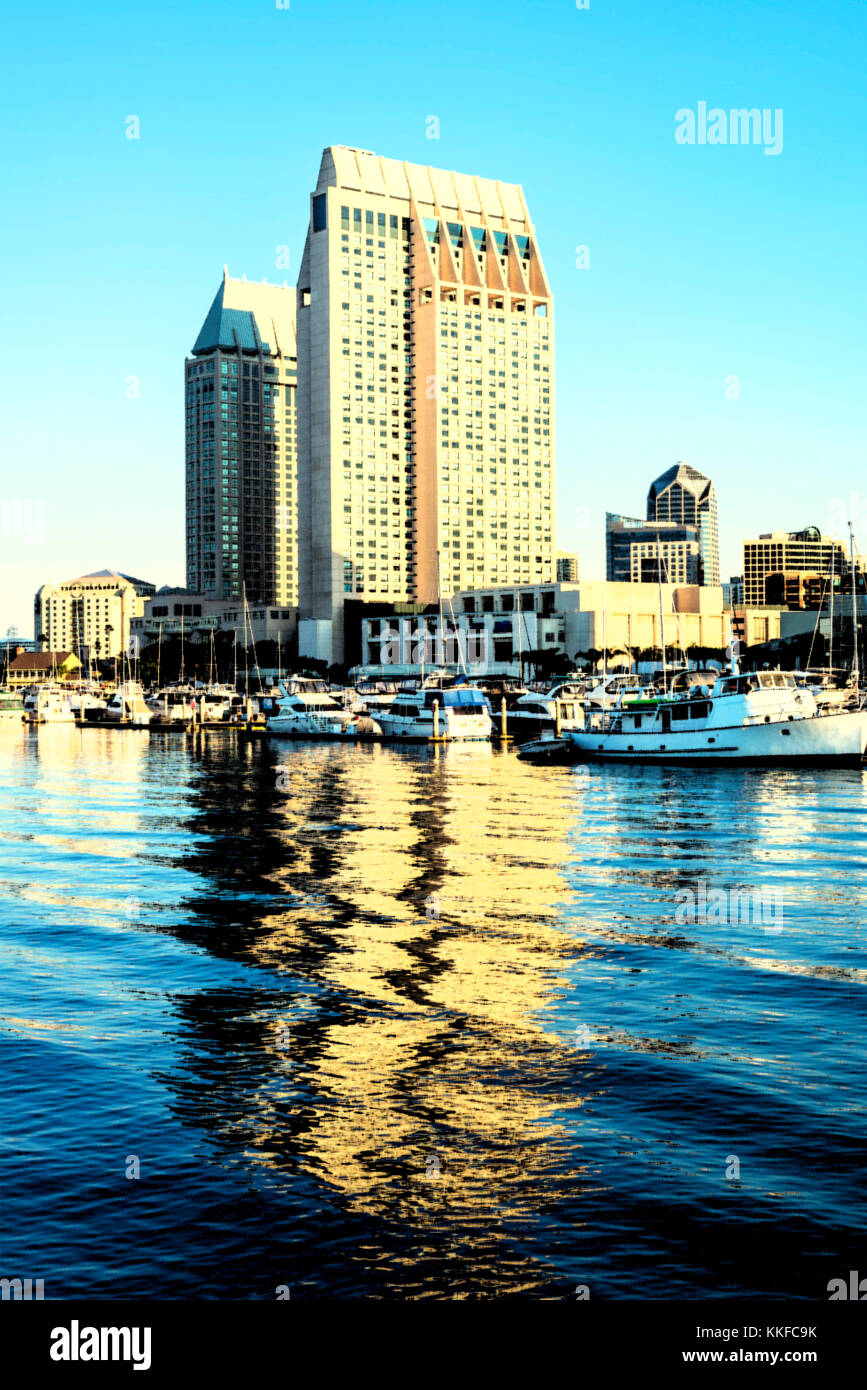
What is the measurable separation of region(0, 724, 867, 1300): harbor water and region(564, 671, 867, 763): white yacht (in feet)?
164

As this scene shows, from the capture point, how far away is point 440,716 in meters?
145

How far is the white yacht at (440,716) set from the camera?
14288 centimetres

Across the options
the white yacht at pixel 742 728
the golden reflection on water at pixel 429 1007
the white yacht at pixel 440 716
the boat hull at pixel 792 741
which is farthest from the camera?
the white yacht at pixel 440 716

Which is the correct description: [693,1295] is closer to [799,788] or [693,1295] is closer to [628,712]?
[799,788]

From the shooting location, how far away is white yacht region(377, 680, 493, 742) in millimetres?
142875

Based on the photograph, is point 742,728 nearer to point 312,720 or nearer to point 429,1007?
point 312,720

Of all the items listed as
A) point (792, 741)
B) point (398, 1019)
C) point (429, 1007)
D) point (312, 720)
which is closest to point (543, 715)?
point (312, 720)

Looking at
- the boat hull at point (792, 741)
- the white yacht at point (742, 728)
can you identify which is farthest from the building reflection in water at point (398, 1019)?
the white yacht at point (742, 728)

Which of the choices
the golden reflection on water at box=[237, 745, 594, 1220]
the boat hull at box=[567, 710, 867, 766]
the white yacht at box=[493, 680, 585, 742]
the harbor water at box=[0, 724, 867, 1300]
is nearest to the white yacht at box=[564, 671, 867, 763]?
the boat hull at box=[567, 710, 867, 766]

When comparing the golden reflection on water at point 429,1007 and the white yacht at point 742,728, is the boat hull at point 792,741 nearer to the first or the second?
the white yacht at point 742,728

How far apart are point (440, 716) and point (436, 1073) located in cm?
12157

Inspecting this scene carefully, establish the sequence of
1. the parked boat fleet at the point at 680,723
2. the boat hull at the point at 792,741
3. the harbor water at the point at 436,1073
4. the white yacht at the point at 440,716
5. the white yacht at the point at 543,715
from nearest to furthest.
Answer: the harbor water at the point at 436,1073
the boat hull at the point at 792,741
the parked boat fleet at the point at 680,723
the white yacht at the point at 440,716
the white yacht at the point at 543,715

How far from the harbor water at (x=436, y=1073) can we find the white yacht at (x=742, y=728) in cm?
5011
